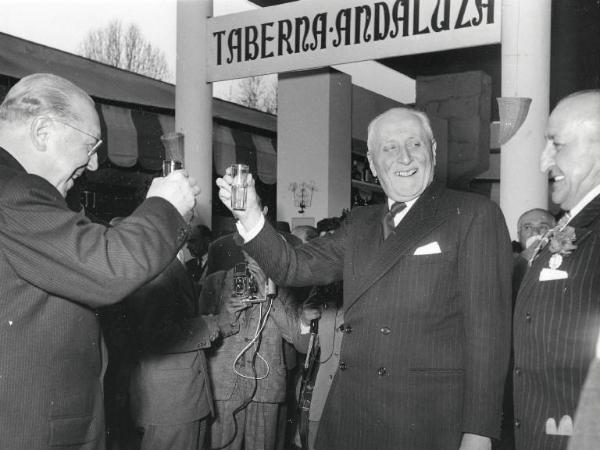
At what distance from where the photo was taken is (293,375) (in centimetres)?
498

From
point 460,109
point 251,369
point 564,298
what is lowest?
point 251,369

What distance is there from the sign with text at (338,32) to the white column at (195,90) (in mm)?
115

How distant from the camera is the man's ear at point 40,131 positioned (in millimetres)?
1731

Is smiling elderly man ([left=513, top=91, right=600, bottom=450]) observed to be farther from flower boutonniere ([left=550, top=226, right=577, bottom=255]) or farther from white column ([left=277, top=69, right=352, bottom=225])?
white column ([left=277, top=69, right=352, bottom=225])

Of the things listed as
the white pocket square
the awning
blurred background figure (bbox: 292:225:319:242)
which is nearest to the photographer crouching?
blurred background figure (bbox: 292:225:319:242)

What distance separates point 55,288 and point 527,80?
421 centimetres

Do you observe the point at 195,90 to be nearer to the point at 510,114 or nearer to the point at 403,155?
the point at 510,114

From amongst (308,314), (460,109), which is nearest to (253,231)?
(308,314)

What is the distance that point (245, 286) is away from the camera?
3.68 meters

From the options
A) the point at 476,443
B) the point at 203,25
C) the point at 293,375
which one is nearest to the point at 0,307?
the point at 476,443

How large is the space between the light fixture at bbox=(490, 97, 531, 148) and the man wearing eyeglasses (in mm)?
3475

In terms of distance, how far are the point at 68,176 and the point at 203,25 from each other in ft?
16.9

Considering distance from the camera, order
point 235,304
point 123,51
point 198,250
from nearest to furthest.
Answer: point 235,304, point 198,250, point 123,51

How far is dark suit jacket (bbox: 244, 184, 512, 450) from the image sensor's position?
2.05m
